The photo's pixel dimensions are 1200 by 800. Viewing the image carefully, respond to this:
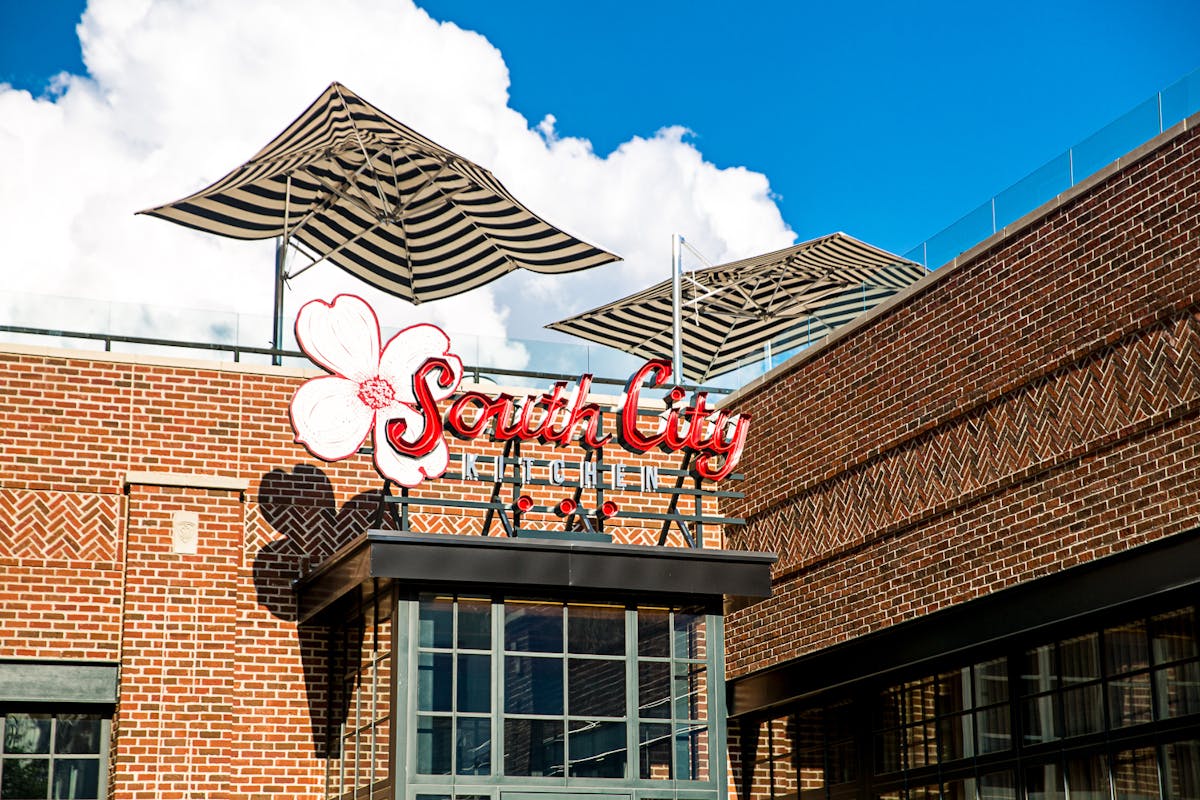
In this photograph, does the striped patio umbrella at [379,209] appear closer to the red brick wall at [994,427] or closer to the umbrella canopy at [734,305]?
the umbrella canopy at [734,305]

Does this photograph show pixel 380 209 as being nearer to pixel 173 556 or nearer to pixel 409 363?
pixel 409 363

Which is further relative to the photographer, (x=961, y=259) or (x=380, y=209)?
(x=380, y=209)

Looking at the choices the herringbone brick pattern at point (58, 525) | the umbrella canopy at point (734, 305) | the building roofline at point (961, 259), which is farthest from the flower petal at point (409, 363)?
the umbrella canopy at point (734, 305)

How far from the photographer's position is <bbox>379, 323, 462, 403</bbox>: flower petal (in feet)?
57.7

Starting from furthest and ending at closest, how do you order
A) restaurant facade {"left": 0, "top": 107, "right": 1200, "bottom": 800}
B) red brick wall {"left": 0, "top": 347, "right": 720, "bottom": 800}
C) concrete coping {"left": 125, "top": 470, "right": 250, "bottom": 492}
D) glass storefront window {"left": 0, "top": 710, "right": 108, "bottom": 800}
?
concrete coping {"left": 125, "top": 470, "right": 250, "bottom": 492} < red brick wall {"left": 0, "top": 347, "right": 720, "bottom": 800} < glass storefront window {"left": 0, "top": 710, "right": 108, "bottom": 800} < restaurant facade {"left": 0, "top": 107, "right": 1200, "bottom": 800}

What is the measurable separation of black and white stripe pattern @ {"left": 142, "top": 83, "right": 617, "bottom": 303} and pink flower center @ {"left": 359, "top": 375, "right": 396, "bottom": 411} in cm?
622

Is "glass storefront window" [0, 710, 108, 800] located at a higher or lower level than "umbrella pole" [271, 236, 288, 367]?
lower

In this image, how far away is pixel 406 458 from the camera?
56.8ft

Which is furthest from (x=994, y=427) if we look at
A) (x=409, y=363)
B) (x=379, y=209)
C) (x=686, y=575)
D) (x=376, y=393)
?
(x=379, y=209)

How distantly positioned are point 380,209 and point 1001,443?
12373mm

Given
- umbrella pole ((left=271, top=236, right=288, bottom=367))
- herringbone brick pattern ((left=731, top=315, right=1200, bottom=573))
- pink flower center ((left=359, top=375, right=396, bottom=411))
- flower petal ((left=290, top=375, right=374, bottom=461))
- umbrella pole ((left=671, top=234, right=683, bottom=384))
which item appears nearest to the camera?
herringbone brick pattern ((left=731, top=315, right=1200, bottom=573))

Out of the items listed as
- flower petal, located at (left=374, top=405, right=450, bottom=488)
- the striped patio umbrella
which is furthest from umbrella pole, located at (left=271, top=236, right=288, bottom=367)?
flower petal, located at (left=374, top=405, right=450, bottom=488)

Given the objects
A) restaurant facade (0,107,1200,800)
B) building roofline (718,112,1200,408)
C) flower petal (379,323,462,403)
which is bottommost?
restaurant facade (0,107,1200,800)

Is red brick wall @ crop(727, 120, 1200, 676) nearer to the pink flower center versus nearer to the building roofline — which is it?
the building roofline
